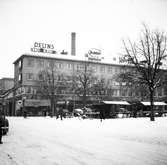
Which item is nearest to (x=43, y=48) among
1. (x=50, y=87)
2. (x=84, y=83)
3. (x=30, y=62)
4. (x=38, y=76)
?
(x=30, y=62)

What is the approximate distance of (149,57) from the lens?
26609 millimetres

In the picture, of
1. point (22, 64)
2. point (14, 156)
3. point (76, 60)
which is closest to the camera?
point (14, 156)

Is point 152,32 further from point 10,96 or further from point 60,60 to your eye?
point 10,96

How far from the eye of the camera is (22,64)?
6656cm

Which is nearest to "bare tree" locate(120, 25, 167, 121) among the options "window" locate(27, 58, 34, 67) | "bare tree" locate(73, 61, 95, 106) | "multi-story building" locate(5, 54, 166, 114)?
"bare tree" locate(73, 61, 95, 106)

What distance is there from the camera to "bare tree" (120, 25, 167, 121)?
2616 centimetres

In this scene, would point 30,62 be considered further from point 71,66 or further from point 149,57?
point 149,57

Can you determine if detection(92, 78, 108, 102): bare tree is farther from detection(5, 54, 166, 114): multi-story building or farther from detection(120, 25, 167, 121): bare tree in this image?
detection(120, 25, 167, 121): bare tree

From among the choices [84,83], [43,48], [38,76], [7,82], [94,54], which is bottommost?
[84,83]

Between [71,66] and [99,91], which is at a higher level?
[71,66]

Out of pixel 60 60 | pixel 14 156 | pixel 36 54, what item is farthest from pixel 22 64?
pixel 14 156

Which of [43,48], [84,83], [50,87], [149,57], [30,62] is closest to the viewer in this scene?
[149,57]

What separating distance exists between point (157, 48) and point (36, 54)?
45.0 meters

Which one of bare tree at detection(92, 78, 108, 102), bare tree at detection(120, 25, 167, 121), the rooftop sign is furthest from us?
the rooftop sign
